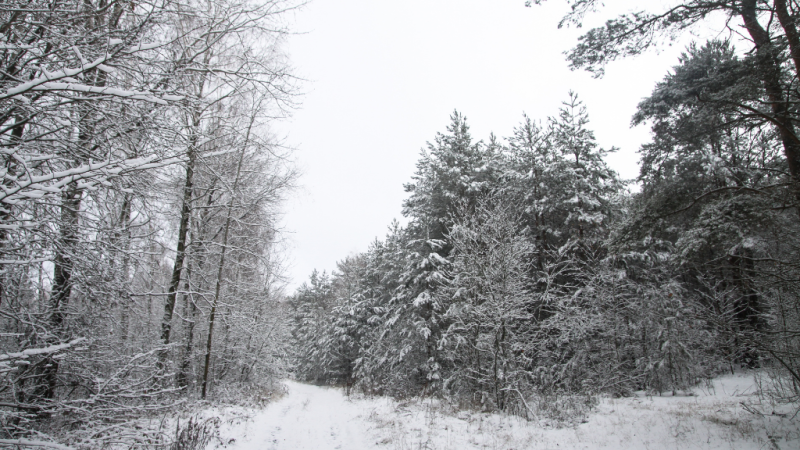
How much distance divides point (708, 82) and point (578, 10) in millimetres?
2698

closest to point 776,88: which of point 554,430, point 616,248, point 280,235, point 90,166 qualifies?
point 616,248

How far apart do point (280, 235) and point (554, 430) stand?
940cm

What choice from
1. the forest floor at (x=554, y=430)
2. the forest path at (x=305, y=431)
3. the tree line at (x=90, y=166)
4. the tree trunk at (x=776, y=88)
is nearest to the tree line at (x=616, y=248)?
the tree trunk at (x=776, y=88)

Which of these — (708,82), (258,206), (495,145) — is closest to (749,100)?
(708,82)

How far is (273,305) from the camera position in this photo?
67.3 feet

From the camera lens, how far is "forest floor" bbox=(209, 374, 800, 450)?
6621 mm

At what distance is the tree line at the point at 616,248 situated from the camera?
5.91m

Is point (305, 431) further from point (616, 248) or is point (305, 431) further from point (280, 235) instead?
point (616, 248)

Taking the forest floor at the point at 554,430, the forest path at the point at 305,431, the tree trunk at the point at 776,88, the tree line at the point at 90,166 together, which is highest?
the tree trunk at the point at 776,88

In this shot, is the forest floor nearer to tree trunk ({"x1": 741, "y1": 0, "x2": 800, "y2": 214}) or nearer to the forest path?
the forest path

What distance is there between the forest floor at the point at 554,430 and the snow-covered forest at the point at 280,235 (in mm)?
538

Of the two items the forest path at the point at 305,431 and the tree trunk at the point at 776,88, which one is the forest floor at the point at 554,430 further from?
the tree trunk at the point at 776,88

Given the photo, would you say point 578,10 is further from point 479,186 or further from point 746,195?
point 479,186

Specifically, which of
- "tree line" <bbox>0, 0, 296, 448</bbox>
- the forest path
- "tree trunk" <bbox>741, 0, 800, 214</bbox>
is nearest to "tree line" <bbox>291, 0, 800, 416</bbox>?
"tree trunk" <bbox>741, 0, 800, 214</bbox>
